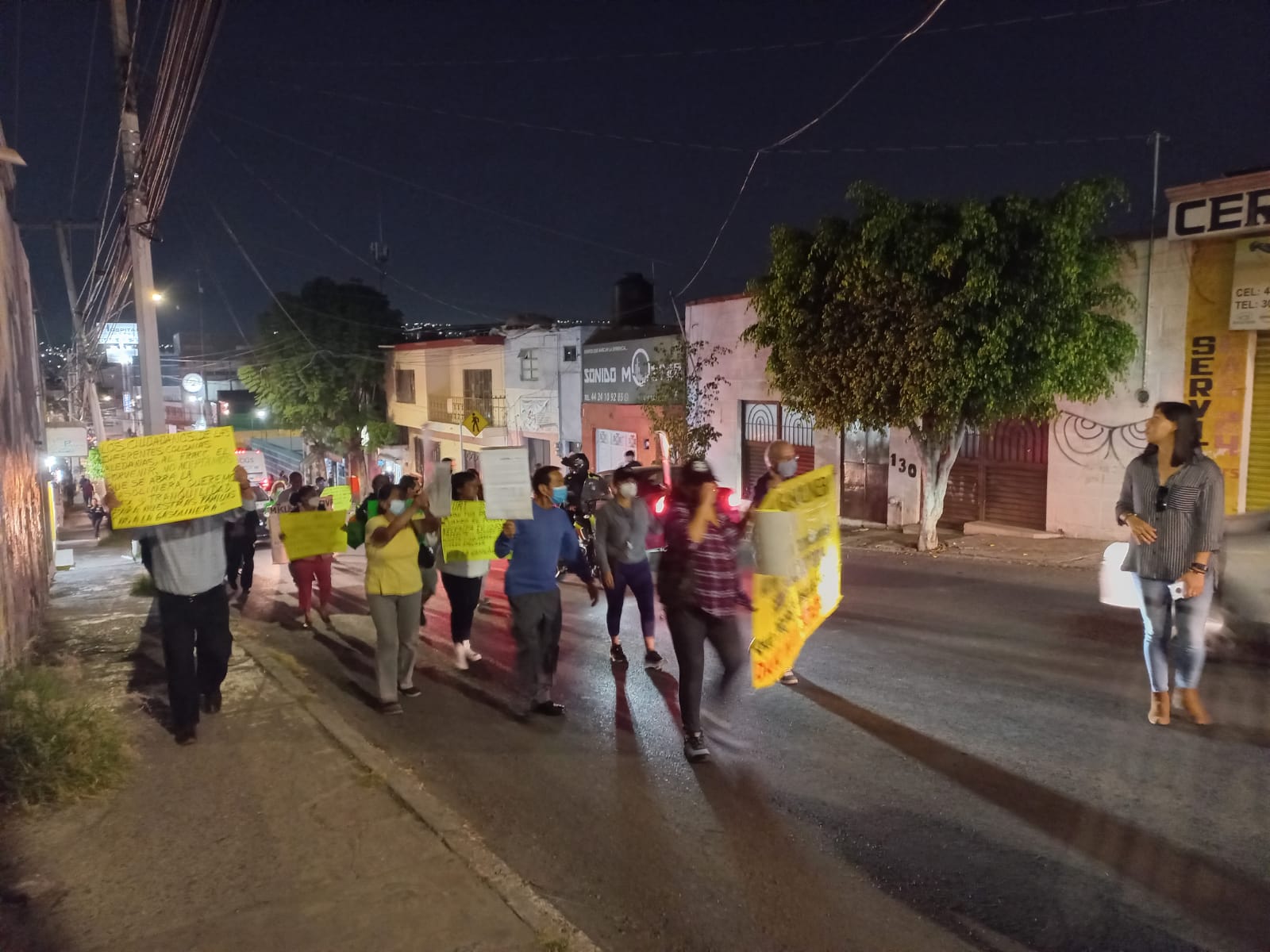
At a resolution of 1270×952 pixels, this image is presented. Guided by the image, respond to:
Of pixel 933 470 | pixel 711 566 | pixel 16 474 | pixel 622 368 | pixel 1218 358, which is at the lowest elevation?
pixel 933 470

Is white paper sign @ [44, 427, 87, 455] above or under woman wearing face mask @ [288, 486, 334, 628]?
above

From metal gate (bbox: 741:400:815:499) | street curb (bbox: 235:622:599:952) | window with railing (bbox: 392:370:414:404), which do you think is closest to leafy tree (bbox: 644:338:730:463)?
metal gate (bbox: 741:400:815:499)

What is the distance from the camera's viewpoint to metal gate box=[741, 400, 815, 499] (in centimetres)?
1875

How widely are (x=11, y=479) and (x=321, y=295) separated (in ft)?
99.6

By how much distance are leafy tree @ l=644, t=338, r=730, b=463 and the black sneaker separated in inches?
588

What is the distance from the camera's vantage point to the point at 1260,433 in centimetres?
1165

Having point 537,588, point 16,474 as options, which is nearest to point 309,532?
point 16,474

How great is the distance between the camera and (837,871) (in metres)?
3.89

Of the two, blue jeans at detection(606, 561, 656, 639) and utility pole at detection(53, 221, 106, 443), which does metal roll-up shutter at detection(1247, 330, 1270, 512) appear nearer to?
blue jeans at detection(606, 561, 656, 639)

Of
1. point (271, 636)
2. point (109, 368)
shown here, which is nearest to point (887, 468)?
point (271, 636)

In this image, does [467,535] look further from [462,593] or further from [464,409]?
[464,409]

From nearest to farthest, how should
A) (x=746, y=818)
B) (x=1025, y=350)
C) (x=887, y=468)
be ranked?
1. (x=746, y=818)
2. (x=1025, y=350)
3. (x=887, y=468)

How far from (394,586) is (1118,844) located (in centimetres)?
443

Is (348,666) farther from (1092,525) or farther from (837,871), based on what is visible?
(1092,525)
